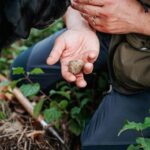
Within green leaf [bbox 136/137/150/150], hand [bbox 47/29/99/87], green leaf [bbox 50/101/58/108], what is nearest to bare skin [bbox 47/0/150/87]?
hand [bbox 47/29/99/87]

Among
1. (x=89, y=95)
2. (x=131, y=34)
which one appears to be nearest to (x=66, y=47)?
(x=131, y=34)

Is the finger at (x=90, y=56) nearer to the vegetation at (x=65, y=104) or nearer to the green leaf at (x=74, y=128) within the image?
the vegetation at (x=65, y=104)

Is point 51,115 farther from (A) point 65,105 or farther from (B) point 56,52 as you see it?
(B) point 56,52

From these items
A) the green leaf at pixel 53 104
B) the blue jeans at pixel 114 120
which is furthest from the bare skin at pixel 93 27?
the green leaf at pixel 53 104

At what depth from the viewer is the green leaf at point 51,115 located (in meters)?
2.21

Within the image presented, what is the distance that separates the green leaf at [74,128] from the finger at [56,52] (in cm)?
43

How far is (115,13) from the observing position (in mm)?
2025

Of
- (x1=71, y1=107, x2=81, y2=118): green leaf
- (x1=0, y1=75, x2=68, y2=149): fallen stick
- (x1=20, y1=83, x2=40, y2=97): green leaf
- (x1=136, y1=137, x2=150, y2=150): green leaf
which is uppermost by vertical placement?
(x1=136, y1=137, x2=150, y2=150): green leaf

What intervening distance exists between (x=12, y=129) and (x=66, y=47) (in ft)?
1.85

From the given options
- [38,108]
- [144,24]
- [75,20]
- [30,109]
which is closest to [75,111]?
[38,108]

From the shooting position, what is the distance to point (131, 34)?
81.0 inches

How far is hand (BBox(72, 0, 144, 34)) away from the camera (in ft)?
6.58

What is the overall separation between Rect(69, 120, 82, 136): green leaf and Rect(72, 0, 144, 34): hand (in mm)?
491

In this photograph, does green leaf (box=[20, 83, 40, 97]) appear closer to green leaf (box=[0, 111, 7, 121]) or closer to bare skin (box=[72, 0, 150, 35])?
green leaf (box=[0, 111, 7, 121])
